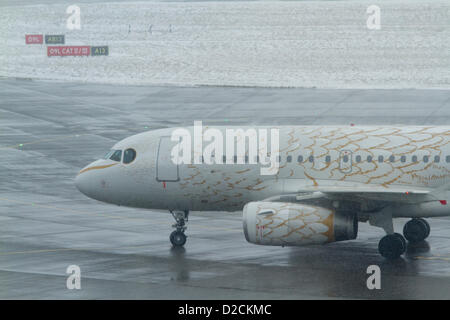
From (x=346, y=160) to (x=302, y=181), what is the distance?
5.39 ft

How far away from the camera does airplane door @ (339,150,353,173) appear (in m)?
29.5

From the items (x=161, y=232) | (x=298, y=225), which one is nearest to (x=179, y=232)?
(x=161, y=232)

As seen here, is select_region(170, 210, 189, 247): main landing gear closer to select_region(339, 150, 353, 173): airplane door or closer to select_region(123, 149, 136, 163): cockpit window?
select_region(123, 149, 136, 163): cockpit window

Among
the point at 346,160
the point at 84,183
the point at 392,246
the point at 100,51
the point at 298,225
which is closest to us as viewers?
the point at 298,225

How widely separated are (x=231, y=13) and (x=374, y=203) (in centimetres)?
9045

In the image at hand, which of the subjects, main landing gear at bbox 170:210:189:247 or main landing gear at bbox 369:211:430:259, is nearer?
main landing gear at bbox 369:211:430:259

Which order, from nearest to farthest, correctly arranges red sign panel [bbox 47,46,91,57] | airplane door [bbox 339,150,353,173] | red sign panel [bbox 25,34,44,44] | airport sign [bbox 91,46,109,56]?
airplane door [bbox 339,150,353,173] < airport sign [bbox 91,46,109,56] < red sign panel [bbox 47,46,91,57] < red sign panel [bbox 25,34,44,44]

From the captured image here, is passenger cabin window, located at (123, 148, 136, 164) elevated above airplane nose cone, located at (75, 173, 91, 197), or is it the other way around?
passenger cabin window, located at (123, 148, 136, 164)

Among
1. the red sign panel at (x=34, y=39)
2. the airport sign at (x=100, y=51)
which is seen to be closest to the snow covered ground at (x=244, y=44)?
the airport sign at (x=100, y=51)

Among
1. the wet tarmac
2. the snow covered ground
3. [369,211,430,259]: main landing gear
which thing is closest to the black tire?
the wet tarmac

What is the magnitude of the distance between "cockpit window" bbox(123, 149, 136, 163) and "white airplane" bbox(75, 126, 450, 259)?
0.04 metres

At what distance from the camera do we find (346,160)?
2953 centimetres

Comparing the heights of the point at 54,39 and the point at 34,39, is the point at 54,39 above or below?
below

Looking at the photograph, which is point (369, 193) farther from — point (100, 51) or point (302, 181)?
point (100, 51)
